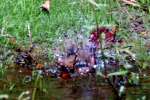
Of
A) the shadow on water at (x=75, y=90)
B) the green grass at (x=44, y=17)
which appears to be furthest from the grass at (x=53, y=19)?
the shadow on water at (x=75, y=90)

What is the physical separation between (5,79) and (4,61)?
1.28 feet

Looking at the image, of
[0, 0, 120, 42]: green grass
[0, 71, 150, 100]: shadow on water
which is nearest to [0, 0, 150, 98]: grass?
[0, 0, 120, 42]: green grass

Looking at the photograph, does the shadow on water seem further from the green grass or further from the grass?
the green grass

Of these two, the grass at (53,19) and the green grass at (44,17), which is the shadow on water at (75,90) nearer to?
the grass at (53,19)

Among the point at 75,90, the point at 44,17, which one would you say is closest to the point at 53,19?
the point at 44,17

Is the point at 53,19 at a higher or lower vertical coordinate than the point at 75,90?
higher

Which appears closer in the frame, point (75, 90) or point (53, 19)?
point (75, 90)

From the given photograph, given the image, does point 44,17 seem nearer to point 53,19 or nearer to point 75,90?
point 53,19

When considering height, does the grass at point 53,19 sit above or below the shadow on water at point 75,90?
above

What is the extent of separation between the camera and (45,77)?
4.27 meters

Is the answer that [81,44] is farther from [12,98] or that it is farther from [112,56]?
[12,98]

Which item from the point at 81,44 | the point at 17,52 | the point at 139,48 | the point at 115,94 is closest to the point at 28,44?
the point at 17,52

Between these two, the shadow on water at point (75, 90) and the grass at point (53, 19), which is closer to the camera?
the shadow on water at point (75, 90)

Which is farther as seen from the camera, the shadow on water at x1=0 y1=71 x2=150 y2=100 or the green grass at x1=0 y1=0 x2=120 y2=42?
the green grass at x1=0 y1=0 x2=120 y2=42
